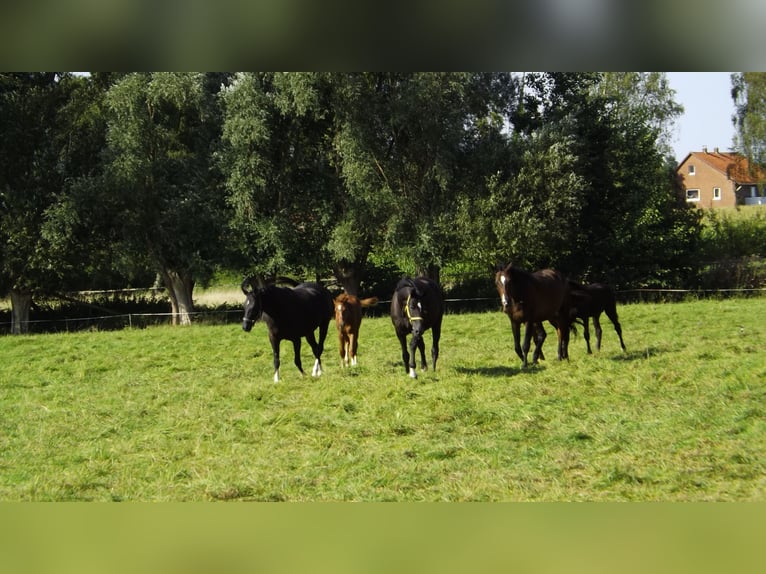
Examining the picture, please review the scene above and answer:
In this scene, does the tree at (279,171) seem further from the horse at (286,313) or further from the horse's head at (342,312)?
the horse at (286,313)

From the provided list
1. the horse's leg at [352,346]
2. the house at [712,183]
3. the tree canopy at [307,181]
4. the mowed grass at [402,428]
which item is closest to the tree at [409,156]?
the tree canopy at [307,181]

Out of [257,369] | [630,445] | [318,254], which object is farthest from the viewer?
[318,254]

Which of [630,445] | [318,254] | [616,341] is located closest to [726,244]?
[318,254]

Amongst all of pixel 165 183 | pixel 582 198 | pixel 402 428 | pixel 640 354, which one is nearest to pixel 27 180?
pixel 165 183

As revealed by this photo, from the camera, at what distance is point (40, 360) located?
17359 millimetres

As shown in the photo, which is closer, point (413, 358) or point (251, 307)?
point (413, 358)

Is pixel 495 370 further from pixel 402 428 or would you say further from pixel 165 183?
pixel 165 183

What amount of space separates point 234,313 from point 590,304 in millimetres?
17523

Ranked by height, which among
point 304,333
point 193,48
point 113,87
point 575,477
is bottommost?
point 575,477

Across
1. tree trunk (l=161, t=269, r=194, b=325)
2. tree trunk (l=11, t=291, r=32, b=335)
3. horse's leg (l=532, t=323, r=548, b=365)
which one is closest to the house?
tree trunk (l=161, t=269, r=194, b=325)

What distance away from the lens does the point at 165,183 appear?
30.8 metres

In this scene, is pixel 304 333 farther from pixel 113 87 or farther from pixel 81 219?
pixel 113 87

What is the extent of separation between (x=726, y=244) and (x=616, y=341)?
21667 millimetres

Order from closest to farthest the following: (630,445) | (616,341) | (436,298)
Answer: (630,445)
(436,298)
(616,341)
